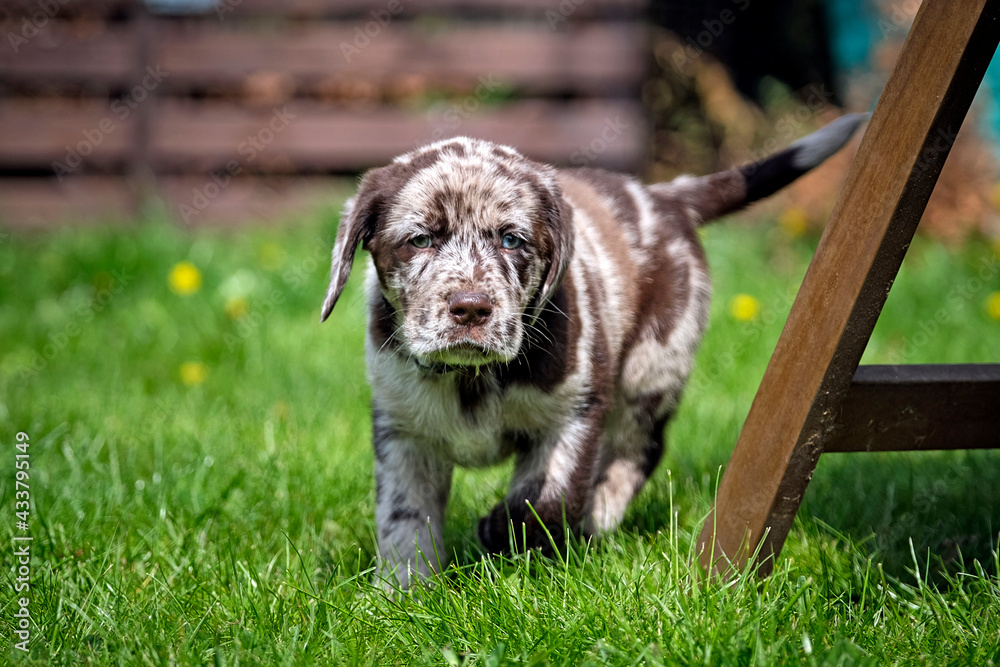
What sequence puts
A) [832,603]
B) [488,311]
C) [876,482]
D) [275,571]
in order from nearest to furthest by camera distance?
1. [832,603]
2. [488,311]
3. [275,571]
4. [876,482]

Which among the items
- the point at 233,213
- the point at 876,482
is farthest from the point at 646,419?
the point at 233,213

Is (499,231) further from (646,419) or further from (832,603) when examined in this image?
(832,603)

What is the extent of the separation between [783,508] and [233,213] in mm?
5623

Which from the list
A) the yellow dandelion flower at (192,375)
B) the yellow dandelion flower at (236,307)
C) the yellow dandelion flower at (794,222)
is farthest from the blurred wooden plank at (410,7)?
the yellow dandelion flower at (192,375)

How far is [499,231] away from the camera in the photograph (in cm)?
240

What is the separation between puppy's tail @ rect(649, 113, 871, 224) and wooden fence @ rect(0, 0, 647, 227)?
3457 millimetres

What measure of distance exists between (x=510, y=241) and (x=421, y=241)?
A: 236 mm

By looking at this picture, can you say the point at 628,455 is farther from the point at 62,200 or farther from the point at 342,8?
the point at 62,200

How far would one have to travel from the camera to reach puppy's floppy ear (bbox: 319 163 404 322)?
239cm

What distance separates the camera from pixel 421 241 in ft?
7.85

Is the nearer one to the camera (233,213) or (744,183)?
(744,183)

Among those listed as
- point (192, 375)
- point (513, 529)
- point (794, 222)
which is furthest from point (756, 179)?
point (794, 222)

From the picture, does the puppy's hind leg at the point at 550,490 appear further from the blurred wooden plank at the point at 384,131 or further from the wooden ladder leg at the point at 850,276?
the blurred wooden plank at the point at 384,131

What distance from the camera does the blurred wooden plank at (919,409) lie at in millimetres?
1948
